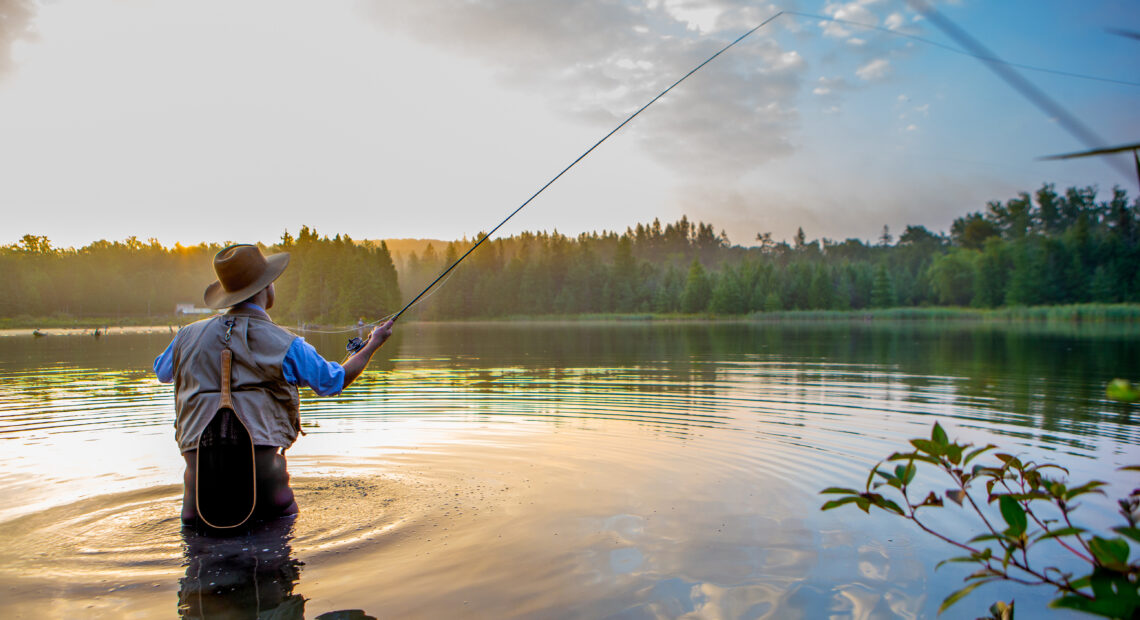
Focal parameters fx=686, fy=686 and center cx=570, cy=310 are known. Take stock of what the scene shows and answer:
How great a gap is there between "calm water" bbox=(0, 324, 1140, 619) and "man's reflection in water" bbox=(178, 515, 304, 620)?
18 mm

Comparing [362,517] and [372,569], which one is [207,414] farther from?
[362,517]

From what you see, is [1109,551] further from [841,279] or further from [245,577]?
[841,279]

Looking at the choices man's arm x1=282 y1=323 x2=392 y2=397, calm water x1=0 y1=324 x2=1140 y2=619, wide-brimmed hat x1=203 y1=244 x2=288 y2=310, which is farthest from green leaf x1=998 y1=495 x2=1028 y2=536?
wide-brimmed hat x1=203 y1=244 x2=288 y2=310

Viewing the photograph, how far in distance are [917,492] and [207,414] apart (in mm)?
6407

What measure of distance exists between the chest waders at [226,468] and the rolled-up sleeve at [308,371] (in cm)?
36

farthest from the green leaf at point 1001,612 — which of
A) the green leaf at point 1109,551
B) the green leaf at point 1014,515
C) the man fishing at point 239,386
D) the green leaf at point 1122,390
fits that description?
the man fishing at point 239,386

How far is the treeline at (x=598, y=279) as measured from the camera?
94.3m

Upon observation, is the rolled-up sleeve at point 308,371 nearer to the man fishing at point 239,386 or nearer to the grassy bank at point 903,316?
the man fishing at point 239,386

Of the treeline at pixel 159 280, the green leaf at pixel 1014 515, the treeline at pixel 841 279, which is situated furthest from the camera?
the treeline at pixel 841 279

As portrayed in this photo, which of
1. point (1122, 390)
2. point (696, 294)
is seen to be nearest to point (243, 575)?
point (1122, 390)

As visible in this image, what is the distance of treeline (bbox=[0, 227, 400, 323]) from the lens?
296 ft

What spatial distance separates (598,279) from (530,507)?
131m

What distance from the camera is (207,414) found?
454 centimetres

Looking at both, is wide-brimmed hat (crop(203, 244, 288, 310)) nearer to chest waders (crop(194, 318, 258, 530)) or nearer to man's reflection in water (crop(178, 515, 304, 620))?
chest waders (crop(194, 318, 258, 530))
